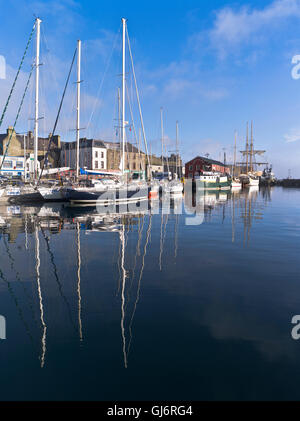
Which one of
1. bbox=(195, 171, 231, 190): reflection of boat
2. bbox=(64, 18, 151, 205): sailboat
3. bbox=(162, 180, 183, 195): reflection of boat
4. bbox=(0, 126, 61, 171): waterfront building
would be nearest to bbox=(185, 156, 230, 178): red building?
bbox=(195, 171, 231, 190): reflection of boat

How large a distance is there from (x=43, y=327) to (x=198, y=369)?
3424 mm

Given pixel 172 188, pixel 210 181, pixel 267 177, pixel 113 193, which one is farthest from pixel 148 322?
pixel 267 177

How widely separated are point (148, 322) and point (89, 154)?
258ft

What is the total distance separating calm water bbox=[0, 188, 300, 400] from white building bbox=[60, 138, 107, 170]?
6937 cm

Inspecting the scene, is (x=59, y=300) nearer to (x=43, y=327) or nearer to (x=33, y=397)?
(x=43, y=327)

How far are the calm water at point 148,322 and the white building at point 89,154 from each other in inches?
2731

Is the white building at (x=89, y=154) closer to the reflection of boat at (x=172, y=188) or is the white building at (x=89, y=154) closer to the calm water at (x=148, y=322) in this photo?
the reflection of boat at (x=172, y=188)

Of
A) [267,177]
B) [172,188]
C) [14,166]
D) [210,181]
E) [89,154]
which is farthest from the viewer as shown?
[267,177]

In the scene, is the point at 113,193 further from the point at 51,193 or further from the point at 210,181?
the point at 210,181

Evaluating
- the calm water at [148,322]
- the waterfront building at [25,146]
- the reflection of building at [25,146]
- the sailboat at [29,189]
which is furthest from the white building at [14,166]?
the calm water at [148,322]

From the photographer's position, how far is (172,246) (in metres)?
14.5

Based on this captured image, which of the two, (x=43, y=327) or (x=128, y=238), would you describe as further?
(x=128, y=238)

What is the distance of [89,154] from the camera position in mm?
81312

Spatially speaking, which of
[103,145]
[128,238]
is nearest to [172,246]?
[128,238]
